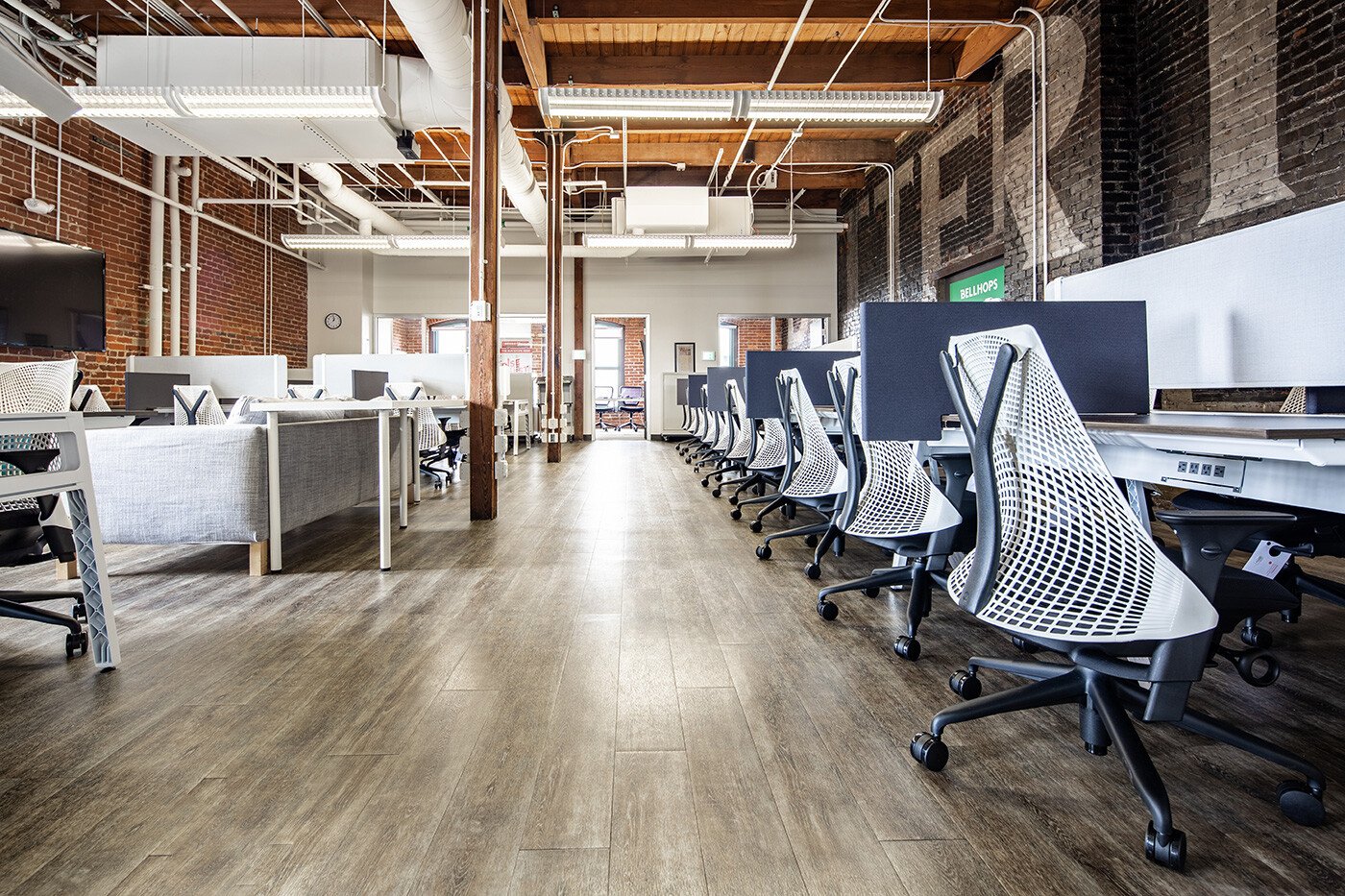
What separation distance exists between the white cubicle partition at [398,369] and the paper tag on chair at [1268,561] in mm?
6668

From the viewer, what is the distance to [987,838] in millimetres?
1206

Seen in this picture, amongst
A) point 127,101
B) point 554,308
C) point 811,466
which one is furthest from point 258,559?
point 554,308

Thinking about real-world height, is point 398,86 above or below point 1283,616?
above

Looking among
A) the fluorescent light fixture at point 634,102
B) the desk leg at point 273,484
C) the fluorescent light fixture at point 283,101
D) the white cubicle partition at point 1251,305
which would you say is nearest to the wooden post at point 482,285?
the fluorescent light fixture at point 634,102

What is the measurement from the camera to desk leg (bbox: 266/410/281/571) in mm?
3070

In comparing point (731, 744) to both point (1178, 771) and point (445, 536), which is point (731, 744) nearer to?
point (1178, 771)

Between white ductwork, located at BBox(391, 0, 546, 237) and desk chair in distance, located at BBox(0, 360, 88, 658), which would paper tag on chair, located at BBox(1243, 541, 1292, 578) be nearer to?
desk chair in distance, located at BBox(0, 360, 88, 658)

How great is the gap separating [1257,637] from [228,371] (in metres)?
8.08

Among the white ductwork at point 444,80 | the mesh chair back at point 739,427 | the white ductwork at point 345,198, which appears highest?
the white ductwork at point 345,198

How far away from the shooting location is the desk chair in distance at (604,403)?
54.3ft

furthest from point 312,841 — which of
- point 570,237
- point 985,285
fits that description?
point 570,237

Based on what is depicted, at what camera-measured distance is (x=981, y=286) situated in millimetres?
7340

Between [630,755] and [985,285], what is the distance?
6.98m

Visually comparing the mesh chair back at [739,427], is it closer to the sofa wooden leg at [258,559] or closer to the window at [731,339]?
the sofa wooden leg at [258,559]
